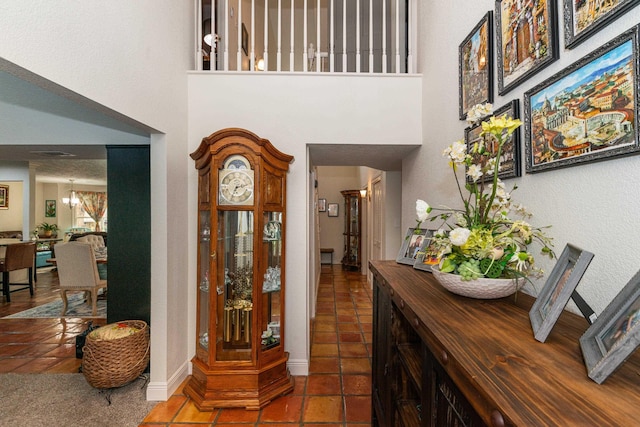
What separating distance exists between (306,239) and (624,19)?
2.14 meters

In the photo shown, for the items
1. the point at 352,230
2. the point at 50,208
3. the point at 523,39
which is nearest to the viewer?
the point at 523,39

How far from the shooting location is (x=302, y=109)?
8.14 ft

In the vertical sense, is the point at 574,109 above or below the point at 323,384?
above

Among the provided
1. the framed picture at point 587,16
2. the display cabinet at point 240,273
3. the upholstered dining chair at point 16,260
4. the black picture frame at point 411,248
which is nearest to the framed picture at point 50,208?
the upholstered dining chair at point 16,260

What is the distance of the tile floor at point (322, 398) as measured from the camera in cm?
198

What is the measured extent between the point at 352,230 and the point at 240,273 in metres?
5.16

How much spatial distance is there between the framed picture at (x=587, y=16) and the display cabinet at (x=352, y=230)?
19.9ft

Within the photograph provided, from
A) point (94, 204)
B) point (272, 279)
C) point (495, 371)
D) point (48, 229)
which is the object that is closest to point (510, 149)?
point (495, 371)

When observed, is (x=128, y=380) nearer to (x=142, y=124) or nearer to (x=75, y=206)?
(x=142, y=124)

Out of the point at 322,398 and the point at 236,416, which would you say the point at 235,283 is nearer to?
the point at 236,416

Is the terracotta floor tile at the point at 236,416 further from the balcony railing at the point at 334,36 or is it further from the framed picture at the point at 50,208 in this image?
the framed picture at the point at 50,208

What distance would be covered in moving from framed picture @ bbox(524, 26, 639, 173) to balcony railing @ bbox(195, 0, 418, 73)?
170cm

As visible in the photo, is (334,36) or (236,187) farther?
(334,36)

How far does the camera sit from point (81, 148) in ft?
8.95
